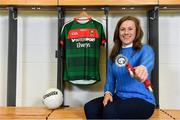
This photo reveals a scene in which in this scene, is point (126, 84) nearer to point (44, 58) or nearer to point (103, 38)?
point (103, 38)

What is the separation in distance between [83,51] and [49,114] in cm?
62

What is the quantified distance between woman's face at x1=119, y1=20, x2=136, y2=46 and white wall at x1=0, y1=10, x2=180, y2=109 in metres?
0.53

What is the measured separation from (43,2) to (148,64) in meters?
1.05

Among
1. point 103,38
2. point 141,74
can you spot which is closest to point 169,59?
point 103,38

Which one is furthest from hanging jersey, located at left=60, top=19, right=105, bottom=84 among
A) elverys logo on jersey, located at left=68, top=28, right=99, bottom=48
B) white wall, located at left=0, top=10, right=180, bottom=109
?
white wall, located at left=0, top=10, right=180, bottom=109

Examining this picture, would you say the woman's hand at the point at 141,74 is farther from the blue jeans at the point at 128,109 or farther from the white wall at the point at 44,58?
the white wall at the point at 44,58

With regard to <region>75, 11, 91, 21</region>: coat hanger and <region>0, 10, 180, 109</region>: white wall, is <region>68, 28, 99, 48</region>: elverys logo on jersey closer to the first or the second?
<region>75, 11, 91, 21</region>: coat hanger

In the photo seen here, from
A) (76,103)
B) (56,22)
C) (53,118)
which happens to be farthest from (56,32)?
(53,118)

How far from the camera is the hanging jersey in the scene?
7.52ft

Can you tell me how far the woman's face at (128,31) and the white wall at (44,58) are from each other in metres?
0.53

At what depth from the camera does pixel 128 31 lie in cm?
190

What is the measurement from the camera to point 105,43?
2326 mm

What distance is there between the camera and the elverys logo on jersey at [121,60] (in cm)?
190

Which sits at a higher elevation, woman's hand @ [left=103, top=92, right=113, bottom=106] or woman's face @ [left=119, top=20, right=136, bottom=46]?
woman's face @ [left=119, top=20, right=136, bottom=46]
